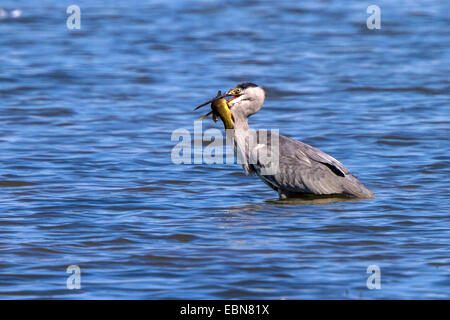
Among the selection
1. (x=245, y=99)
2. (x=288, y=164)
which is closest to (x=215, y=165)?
(x=245, y=99)

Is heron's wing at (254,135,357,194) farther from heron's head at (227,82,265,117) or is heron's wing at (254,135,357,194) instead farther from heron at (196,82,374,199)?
heron's head at (227,82,265,117)

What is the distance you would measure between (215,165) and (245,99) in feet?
6.20

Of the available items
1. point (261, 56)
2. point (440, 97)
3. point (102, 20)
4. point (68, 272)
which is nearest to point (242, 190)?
point (68, 272)

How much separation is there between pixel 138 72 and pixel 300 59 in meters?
3.60

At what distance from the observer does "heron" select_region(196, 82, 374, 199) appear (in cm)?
988

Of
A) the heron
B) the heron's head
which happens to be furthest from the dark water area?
the heron's head

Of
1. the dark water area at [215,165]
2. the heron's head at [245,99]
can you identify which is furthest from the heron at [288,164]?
the dark water area at [215,165]

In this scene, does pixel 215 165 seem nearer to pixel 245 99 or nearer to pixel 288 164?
pixel 245 99

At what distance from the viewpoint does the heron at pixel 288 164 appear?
988 cm

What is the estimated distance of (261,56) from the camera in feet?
64.8

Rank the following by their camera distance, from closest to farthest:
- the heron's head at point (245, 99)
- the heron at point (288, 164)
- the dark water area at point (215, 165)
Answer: the dark water area at point (215, 165) → the heron at point (288, 164) → the heron's head at point (245, 99)

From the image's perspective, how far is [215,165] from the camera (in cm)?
1188

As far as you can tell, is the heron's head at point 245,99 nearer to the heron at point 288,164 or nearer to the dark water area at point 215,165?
the heron at point 288,164

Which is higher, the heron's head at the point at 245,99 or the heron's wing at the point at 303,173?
the heron's head at the point at 245,99
